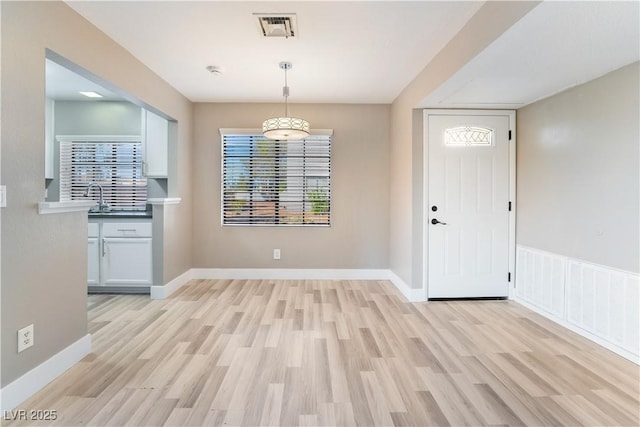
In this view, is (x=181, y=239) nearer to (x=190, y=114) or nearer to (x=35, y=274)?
(x=190, y=114)

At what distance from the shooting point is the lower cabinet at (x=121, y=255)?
3.84 m

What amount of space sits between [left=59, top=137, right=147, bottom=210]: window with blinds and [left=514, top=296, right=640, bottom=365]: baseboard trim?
509 cm

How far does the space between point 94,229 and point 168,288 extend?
3.70 ft

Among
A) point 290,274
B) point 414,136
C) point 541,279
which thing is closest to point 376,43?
point 414,136

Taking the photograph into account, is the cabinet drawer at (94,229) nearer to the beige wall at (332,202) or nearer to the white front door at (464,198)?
the beige wall at (332,202)

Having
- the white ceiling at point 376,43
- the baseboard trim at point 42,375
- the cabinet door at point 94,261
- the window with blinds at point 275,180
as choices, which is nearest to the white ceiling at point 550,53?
the white ceiling at point 376,43

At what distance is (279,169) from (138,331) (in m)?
2.65

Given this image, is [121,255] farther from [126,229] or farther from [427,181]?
[427,181]

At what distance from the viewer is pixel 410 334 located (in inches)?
111

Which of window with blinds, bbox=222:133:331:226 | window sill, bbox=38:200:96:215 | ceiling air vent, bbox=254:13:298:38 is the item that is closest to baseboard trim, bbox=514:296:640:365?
window with blinds, bbox=222:133:331:226

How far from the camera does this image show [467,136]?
375 centimetres

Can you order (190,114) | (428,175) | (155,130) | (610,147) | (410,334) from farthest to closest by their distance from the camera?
(190,114)
(155,130)
(428,175)
(410,334)
(610,147)

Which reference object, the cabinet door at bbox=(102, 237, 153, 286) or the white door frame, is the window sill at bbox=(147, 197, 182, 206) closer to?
the cabinet door at bbox=(102, 237, 153, 286)

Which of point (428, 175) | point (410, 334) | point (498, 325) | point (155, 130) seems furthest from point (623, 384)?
point (155, 130)
